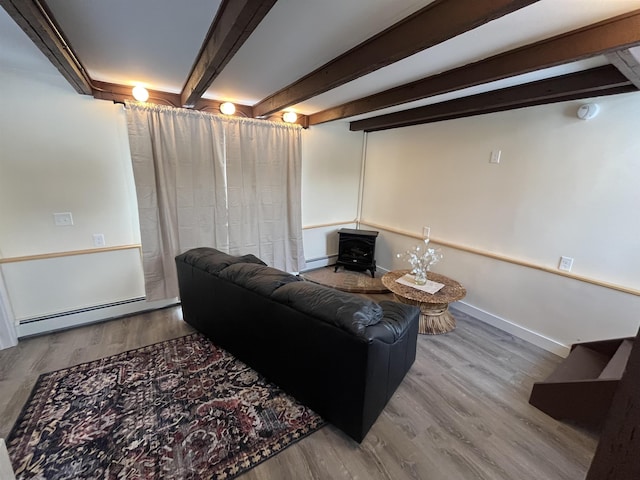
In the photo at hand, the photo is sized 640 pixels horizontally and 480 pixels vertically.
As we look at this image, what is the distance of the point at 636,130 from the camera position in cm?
219

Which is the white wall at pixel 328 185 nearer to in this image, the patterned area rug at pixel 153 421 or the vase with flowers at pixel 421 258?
the vase with flowers at pixel 421 258

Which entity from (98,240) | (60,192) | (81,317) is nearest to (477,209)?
(98,240)

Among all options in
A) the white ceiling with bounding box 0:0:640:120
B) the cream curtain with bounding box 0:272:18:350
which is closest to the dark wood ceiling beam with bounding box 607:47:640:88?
the white ceiling with bounding box 0:0:640:120

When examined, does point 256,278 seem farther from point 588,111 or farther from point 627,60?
point 588,111

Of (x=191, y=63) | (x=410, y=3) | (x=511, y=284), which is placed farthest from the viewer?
(x=511, y=284)

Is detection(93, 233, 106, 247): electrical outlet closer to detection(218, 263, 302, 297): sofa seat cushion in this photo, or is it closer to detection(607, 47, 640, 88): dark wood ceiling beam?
detection(218, 263, 302, 297): sofa seat cushion

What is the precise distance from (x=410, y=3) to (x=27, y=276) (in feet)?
12.1

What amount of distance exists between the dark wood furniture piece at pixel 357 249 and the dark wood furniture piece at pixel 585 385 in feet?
8.34

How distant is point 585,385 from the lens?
5.89ft

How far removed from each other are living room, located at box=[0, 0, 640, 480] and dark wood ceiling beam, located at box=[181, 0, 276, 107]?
1123 mm

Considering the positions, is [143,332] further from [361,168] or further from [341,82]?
[361,168]

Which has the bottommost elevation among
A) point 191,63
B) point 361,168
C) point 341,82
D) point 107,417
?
point 107,417

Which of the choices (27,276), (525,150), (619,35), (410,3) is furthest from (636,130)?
(27,276)

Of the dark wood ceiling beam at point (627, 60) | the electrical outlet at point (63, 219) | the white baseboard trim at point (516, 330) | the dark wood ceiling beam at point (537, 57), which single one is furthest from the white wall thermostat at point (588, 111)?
the electrical outlet at point (63, 219)
